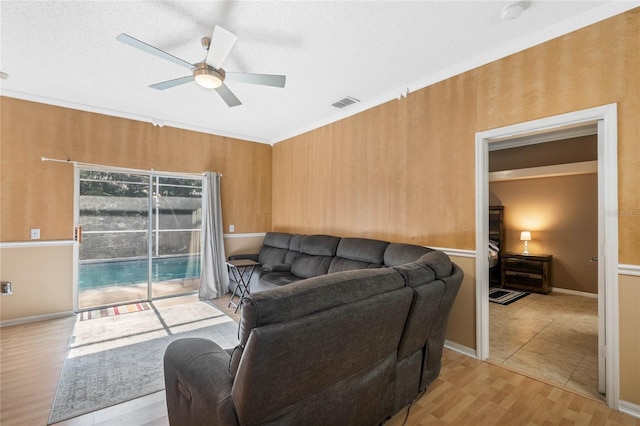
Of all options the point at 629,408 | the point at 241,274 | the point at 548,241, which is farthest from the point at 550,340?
the point at 241,274

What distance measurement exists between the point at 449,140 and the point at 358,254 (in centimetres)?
163

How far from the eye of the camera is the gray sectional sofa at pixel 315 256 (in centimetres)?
330

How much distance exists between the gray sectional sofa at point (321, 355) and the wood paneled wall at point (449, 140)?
1.21 m

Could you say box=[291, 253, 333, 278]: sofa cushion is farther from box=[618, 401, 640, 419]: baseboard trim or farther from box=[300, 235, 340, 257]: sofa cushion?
box=[618, 401, 640, 419]: baseboard trim

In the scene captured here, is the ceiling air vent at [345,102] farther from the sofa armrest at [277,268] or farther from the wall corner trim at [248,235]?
the wall corner trim at [248,235]

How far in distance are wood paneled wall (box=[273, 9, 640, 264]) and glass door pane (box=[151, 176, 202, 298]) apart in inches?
72.5

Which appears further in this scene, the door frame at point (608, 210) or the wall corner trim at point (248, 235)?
the wall corner trim at point (248, 235)

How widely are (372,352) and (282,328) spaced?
2.25 ft

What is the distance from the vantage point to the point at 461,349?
295cm

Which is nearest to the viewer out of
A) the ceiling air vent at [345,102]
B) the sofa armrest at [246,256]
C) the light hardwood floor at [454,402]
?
the light hardwood floor at [454,402]

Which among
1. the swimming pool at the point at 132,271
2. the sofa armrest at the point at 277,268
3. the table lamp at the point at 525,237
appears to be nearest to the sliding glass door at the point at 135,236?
the swimming pool at the point at 132,271

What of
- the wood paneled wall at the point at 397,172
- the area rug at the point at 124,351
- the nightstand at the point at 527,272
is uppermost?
the wood paneled wall at the point at 397,172

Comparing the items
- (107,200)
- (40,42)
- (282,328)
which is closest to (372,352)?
(282,328)

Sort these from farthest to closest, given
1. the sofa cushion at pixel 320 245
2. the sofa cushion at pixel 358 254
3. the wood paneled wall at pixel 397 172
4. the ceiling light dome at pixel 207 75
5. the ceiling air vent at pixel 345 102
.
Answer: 1. the sofa cushion at pixel 320 245
2. the ceiling air vent at pixel 345 102
3. the sofa cushion at pixel 358 254
4. the wood paneled wall at pixel 397 172
5. the ceiling light dome at pixel 207 75
